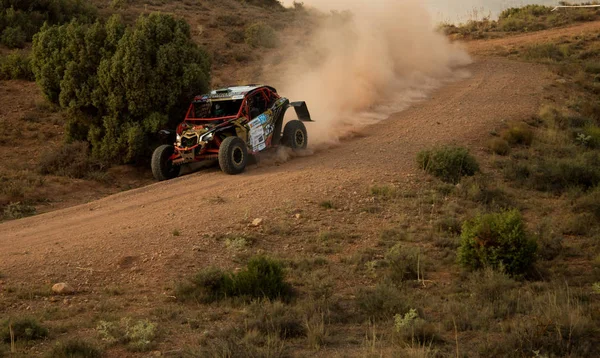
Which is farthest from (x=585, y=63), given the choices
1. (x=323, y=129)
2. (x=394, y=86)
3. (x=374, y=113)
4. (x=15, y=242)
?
(x=15, y=242)

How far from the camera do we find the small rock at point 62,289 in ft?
31.1

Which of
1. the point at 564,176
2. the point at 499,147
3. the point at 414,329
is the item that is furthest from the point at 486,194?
the point at 414,329

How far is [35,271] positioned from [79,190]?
673cm

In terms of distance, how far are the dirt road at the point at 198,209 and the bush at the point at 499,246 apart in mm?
2343

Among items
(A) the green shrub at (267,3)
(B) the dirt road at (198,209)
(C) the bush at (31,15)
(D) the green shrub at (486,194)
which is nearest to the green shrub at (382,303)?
(B) the dirt road at (198,209)

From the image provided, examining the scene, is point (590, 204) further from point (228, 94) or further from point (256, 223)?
point (228, 94)

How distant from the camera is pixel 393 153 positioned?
56.6 ft

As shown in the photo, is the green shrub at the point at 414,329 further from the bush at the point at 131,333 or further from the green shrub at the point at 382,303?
the bush at the point at 131,333

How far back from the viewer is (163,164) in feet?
53.9

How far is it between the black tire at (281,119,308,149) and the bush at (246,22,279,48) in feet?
50.6

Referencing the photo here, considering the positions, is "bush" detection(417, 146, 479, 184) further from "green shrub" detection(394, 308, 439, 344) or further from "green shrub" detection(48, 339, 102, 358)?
→ "green shrub" detection(48, 339, 102, 358)

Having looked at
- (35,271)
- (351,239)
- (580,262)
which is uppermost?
(35,271)

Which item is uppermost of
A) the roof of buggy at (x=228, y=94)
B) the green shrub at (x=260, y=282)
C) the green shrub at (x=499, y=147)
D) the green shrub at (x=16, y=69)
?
the green shrub at (x=16, y=69)

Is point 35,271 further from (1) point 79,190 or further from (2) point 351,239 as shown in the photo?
(1) point 79,190
